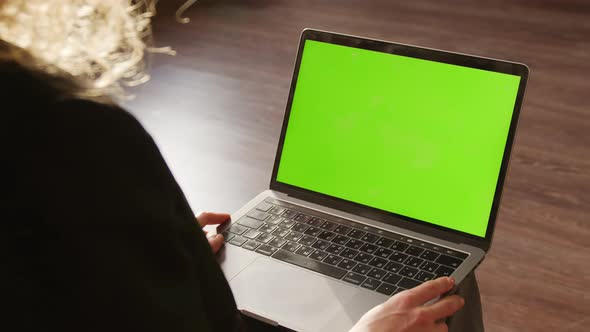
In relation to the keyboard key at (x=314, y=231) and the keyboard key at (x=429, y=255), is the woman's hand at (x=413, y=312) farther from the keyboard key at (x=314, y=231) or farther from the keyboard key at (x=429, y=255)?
the keyboard key at (x=314, y=231)

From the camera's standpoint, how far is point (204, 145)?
1907 mm

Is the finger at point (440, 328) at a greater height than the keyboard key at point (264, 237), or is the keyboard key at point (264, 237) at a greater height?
the finger at point (440, 328)

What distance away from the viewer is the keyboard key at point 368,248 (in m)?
1.03

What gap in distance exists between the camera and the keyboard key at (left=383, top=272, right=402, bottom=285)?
0.97 m

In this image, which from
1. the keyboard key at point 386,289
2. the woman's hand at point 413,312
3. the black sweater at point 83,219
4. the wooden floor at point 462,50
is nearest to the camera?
the black sweater at point 83,219

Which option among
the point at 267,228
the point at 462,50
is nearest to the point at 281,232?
the point at 267,228

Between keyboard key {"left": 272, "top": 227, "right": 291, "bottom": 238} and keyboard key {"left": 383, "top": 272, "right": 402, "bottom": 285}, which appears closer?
keyboard key {"left": 383, "top": 272, "right": 402, "bottom": 285}

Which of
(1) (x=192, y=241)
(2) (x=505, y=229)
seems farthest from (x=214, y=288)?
(2) (x=505, y=229)

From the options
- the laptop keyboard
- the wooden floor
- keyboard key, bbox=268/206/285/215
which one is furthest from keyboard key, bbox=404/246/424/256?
the wooden floor

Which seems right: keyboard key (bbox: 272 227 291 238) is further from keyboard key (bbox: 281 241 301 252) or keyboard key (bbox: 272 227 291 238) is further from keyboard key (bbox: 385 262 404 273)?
keyboard key (bbox: 385 262 404 273)

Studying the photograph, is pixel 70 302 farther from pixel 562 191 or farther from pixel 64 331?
pixel 562 191

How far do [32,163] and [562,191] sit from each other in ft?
4.90

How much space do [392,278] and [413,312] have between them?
0.13 meters

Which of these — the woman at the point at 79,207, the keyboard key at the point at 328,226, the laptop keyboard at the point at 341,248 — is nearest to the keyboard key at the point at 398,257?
the laptop keyboard at the point at 341,248
